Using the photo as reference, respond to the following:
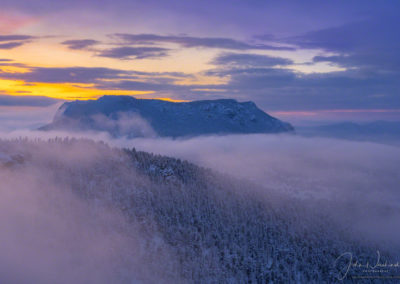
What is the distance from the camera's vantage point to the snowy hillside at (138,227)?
368 ft

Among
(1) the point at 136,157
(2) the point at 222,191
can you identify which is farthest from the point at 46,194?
(2) the point at 222,191

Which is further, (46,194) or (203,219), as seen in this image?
(203,219)

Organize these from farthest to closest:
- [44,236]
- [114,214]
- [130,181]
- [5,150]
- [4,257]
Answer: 1. [130,181]
2. [5,150]
3. [114,214]
4. [44,236]
5. [4,257]

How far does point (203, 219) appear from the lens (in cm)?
15812

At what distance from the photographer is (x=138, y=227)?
12812 cm

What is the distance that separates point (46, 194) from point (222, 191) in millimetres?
94518

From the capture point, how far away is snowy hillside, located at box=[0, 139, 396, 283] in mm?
112062

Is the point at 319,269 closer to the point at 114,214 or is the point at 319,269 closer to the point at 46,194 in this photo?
the point at 114,214
